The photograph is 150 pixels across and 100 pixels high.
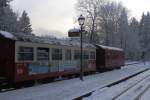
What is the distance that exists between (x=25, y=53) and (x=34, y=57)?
119 centimetres

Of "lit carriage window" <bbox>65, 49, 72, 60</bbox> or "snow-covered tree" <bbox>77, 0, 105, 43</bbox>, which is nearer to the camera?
"lit carriage window" <bbox>65, 49, 72, 60</bbox>

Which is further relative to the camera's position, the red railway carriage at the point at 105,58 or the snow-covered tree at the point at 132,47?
the snow-covered tree at the point at 132,47

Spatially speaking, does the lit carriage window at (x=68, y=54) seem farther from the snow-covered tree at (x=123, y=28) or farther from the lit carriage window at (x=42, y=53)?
the snow-covered tree at (x=123, y=28)

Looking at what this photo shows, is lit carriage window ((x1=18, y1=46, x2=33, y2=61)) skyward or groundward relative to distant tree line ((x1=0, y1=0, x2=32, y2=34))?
groundward

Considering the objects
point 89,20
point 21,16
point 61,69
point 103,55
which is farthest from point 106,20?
point 61,69

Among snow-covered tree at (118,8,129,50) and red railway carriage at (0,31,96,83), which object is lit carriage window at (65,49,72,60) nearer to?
red railway carriage at (0,31,96,83)

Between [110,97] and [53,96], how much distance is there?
7.86 feet

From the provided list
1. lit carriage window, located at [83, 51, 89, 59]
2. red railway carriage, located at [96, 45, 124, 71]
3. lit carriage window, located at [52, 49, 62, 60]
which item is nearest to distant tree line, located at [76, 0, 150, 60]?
red railway carriage, located at [96, 45, 124, 71]

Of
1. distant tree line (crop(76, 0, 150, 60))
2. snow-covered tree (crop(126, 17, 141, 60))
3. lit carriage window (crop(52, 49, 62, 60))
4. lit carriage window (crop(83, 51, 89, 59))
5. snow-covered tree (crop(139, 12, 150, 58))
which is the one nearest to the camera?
lit carriage window (crop(52, 49, 62, 60))

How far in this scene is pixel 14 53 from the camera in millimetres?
19500

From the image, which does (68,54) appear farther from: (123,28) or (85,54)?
(123,28)

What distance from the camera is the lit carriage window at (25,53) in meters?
20.1

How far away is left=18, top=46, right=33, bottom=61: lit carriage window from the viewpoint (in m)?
20.1

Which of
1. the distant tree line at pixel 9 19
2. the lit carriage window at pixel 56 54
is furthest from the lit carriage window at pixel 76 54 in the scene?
the distant tree line at pixel 9 19
